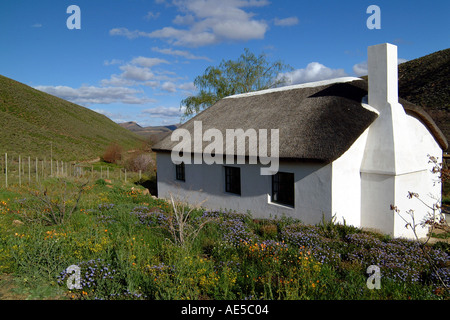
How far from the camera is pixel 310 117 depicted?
33.1 feet

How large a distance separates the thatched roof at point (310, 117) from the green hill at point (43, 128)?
23038mm

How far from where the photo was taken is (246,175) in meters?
10.9

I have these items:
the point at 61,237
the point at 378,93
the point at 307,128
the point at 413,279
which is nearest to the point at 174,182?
the point at 307,128

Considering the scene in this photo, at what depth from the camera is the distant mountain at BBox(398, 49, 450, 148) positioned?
2343cm

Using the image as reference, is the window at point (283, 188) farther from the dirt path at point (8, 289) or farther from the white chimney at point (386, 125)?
the dirt path at point (8, 289)

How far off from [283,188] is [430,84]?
86.8ft

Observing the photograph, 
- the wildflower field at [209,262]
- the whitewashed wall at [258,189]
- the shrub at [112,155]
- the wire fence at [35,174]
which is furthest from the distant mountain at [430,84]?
the shrub at [112,155]

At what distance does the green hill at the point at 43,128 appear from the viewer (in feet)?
100

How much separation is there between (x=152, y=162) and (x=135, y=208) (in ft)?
42.7

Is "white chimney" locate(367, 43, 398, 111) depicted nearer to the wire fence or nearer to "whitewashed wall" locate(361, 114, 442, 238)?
"whitewashed wall" locate(361, 114, 442, 238)

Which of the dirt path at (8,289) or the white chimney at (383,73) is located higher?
the white chimney at (383,73)

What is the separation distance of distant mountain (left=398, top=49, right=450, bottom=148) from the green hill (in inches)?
1294

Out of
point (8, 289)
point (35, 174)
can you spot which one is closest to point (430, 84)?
point (35, 174)

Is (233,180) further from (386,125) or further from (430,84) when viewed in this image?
(430,84)
